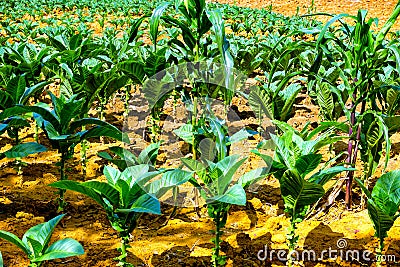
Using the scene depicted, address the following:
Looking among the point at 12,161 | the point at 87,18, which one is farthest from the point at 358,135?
the point at 87,18

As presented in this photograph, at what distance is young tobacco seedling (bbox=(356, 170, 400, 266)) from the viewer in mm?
1937

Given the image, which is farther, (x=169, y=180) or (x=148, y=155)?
(x=148, y=155)

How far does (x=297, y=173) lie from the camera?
1.93 metres

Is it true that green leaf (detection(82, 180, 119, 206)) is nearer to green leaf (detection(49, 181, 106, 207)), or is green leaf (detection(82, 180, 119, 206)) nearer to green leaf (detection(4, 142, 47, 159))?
green leaf (detection(49, 181, 106, 207))

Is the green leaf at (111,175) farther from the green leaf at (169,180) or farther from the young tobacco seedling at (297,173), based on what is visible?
the young tobacco seedling at (297,173)

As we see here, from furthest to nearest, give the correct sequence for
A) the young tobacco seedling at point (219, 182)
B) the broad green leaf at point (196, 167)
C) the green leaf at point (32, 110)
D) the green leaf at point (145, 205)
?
the green leaf at point (32, 110)
the broad green leaf at point (196, 167)
the young tobacco seedling at point (219, 182)
the green leaf at point (145, 205)

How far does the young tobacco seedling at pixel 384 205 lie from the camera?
194 cm

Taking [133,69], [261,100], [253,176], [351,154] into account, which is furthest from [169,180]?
[133,69]

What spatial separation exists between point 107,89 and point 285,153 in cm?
218

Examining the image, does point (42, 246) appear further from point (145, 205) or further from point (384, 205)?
point (384, 205)

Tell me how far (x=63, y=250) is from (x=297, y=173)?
1.00 m

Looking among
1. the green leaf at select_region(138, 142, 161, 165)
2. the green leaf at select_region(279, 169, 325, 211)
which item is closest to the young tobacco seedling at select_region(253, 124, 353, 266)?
the green leaf at select_region(279, 169, 325, 211)

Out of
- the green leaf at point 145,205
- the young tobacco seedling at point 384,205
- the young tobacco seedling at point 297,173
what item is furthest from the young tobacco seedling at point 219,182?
the young tobacco seedling at point 384,205

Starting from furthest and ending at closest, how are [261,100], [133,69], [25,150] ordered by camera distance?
[133,69]
[261,100]
[25,150]
